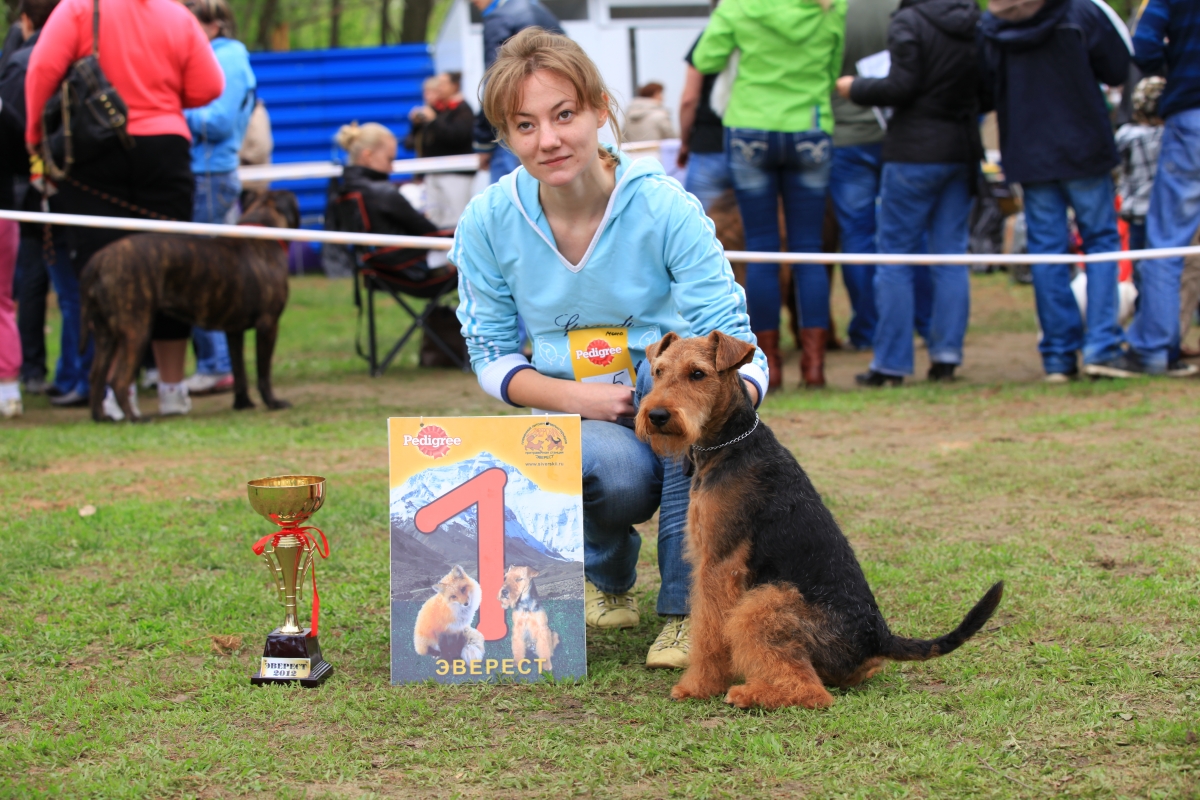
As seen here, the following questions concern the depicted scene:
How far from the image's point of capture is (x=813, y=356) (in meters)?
7.29

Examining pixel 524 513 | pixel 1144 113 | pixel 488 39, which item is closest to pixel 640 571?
pixel 524 513

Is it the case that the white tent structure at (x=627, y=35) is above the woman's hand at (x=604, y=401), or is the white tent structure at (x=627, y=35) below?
above

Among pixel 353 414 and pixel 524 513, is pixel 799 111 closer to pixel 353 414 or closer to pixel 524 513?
pixel 353 414

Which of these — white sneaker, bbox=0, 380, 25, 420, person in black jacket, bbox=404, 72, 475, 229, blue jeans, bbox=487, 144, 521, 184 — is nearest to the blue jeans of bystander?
white sneaker, bbox=0, 380, 25, 420

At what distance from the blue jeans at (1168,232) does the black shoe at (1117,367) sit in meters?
0.05

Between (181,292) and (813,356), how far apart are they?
408 cm

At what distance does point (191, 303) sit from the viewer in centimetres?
659

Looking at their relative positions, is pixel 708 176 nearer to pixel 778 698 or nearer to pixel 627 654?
pixel 627 654

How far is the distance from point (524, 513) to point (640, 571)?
1199 millimetres

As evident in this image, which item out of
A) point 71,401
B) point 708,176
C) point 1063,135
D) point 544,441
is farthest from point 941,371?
point 71,401

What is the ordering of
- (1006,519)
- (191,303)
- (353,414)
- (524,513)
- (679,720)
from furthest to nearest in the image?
Answer: (353,414) → (191,303) → (1006,519) → (524,513) → (679,720)

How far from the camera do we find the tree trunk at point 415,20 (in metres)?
21.5

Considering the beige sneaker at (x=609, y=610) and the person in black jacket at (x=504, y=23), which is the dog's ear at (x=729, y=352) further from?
the person in black jacket at (x=504, y=23)

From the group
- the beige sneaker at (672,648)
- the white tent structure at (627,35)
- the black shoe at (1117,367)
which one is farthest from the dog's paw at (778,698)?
the white tent structure at (627,35)
